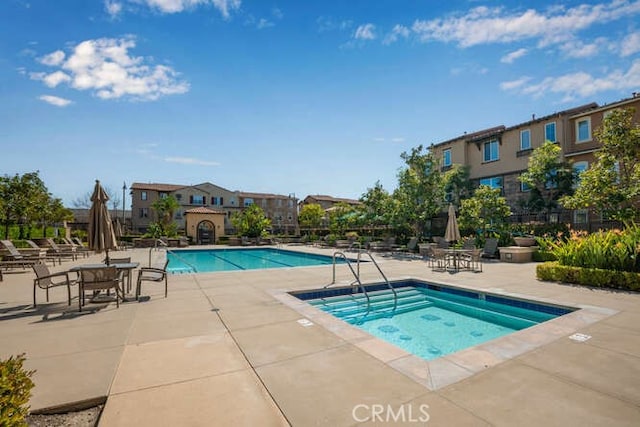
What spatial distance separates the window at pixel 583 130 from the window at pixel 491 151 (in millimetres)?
5355

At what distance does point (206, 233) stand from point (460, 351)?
107 ft

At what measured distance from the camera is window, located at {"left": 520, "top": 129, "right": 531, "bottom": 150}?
24.4 m

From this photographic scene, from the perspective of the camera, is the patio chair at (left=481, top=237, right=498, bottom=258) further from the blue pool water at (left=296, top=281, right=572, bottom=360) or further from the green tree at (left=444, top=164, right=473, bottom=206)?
the green tree at (left=444, top=164, right=473, bottom=206)

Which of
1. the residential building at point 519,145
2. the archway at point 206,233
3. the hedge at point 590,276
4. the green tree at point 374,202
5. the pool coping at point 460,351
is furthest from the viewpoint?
→ the archway at point 206,233

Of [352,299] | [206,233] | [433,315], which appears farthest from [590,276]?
[206,233]

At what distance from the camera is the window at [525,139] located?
2439cm

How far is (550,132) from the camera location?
23.3 meters

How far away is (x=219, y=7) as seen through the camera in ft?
33.3

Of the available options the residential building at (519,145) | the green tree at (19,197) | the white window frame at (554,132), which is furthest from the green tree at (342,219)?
the green tree at (19,197)

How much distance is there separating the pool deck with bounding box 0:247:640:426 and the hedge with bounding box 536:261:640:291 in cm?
191

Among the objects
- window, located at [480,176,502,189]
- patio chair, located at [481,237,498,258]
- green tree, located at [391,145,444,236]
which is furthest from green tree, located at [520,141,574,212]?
patio chair, located at [481,237,498,258]

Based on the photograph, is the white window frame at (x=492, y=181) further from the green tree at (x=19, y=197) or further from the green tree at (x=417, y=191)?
the green tree at (x=19, y=197)

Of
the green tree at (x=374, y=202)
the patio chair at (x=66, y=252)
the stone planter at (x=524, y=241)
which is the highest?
the green tree at (x=374, y=202)

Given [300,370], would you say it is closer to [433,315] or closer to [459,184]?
[433,315]
